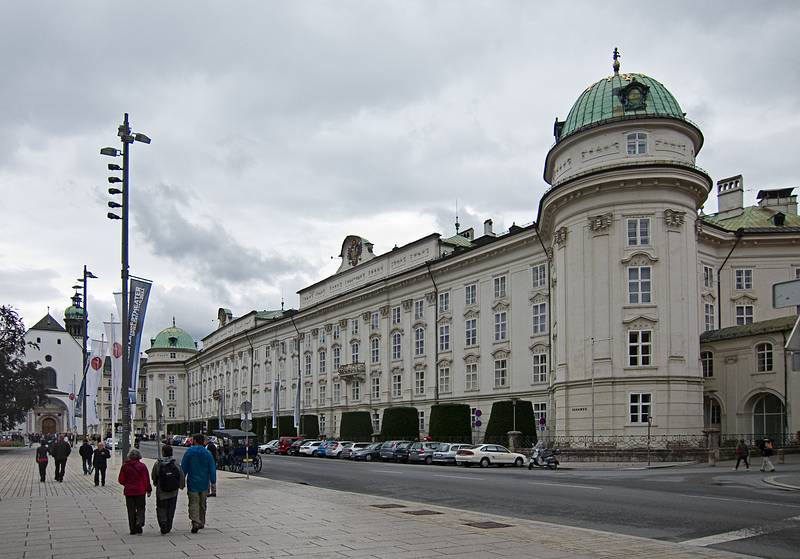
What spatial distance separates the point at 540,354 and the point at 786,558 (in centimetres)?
4175

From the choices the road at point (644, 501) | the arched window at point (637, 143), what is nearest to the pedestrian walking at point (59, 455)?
the road at point (644, 501)

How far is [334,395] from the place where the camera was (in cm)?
8194

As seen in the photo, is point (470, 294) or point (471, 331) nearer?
point (471, 331)

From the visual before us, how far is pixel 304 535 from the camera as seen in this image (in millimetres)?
14266

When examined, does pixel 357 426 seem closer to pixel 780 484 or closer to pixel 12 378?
pixel 12 378

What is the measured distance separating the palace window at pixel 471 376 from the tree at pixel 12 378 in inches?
1454

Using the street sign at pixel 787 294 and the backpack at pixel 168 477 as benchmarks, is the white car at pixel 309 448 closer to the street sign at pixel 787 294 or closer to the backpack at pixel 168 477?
the street sign at pixel 787 294

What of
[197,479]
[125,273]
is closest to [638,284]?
[125,273]

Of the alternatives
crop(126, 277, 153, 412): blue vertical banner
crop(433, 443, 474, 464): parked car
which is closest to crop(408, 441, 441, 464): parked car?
crop(433, 443, 474, 464): parked car

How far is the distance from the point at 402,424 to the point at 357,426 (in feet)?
27.3

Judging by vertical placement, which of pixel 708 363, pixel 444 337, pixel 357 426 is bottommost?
pixel 357 426

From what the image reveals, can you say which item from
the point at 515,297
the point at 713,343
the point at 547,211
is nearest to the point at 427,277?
the point at 515,297

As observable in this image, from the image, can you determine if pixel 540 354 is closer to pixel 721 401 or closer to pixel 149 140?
pixel 721 401

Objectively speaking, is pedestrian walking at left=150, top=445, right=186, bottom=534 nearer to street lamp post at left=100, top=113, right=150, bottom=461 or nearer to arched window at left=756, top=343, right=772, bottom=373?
street lamp post at left=100, top=113, right=150, bottom=461
